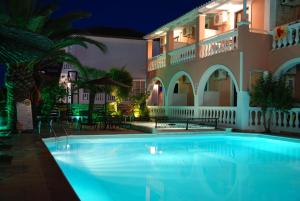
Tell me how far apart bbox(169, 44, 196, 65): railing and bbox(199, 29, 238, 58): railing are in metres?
1.08

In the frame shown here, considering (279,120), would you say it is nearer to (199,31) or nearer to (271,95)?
(271,95)

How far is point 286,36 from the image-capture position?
15.0 meters

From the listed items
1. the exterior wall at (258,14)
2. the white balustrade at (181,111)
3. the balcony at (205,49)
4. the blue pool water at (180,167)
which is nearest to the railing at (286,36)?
the exterior wall at (258,14)

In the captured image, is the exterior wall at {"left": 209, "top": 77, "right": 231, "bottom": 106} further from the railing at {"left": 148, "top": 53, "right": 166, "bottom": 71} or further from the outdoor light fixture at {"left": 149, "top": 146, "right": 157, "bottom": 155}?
the outdoor light fixture at {"left": 149, "top": 146, "right": 157, "bottom": 155}

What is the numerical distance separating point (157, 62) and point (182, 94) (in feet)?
12.2

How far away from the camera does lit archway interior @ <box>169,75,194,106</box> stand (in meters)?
23.4

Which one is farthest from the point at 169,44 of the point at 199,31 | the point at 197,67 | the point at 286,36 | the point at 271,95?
the point at 271,95

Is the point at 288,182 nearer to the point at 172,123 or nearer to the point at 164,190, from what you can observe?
the point at 164,190

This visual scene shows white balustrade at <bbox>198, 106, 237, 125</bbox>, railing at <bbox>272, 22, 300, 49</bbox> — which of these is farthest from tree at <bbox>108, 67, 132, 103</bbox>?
railing at <bbox>272, 22, 300, 49</bbox>

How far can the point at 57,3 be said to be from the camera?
13.4 metres

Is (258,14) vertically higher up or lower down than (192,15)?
lower down

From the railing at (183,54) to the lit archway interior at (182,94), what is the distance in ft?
6.52

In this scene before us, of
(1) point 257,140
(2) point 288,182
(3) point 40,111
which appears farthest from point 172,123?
(2) point 288,182

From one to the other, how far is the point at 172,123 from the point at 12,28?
1359 cm
